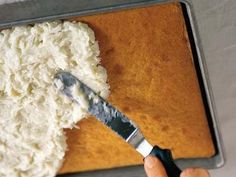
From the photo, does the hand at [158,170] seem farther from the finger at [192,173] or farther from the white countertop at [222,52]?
the white countertop at [222,52]

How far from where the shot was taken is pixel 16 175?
971mm

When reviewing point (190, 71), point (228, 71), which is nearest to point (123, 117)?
point (190, 71)

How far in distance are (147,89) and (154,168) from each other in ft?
0.78

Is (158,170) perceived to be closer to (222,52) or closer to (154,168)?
(154,168)

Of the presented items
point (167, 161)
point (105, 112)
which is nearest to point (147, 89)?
point (105, 112)

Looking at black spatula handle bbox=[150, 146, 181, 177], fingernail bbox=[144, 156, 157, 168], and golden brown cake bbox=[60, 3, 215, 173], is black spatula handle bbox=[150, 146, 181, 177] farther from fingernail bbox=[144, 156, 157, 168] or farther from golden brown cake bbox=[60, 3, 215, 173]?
golden brown cake bbox=[60, 3, 215, 173]

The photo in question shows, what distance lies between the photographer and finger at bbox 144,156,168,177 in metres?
0.67

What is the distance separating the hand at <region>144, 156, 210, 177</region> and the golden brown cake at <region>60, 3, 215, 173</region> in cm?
21

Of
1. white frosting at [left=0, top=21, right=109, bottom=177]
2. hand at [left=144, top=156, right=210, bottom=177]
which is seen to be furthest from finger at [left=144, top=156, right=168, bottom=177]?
white frosting at [left=0, top=21, right=109, bottom=177]

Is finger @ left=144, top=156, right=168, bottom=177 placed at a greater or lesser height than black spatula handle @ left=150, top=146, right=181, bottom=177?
greater

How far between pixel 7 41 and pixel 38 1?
0.11m

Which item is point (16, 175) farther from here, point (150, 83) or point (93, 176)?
point (150, 83)

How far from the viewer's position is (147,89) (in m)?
0.88

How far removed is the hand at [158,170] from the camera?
646 mm
